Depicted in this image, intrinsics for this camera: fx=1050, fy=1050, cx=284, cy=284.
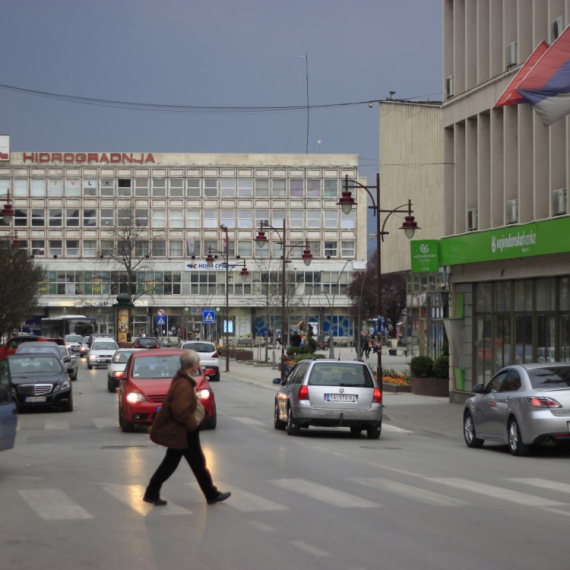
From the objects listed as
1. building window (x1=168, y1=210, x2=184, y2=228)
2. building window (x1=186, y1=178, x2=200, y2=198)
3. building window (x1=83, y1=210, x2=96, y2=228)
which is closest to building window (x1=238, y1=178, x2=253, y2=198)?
building window (x1=186, y1=178, x2=200, y2=198)

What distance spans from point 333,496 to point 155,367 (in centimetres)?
1020

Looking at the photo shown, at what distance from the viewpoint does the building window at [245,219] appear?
120938mm

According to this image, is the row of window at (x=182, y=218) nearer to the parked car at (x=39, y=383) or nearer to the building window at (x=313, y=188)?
the building window at (x=313, y=188)

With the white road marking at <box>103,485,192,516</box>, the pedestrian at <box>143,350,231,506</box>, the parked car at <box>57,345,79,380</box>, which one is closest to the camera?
the white road marking at <box>103,485,192,516</box>

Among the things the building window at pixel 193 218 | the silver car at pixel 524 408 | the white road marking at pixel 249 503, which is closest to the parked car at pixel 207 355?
the silver car at pixel 524 408

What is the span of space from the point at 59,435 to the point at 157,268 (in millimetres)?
100937

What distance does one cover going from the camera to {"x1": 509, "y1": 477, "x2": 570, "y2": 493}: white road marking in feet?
41.8

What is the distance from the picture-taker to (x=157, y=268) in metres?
121

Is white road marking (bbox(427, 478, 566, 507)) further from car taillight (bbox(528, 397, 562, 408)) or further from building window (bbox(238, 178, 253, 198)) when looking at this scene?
building window (bbox(238, 178, 253, 198))

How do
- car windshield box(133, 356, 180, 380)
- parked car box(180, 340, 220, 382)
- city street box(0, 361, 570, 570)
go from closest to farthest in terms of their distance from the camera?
city street box(0, 361, 570, 570)
car windshield box(133, 356, 180, 380)
parked car box(180, 340, 220, 382)

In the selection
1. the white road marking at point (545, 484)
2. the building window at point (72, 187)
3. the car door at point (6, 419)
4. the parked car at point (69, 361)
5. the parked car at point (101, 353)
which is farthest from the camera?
the building window at point (72, 187)

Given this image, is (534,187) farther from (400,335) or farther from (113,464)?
(400,335)

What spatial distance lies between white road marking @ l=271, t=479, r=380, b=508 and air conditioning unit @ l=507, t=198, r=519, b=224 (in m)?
16.6

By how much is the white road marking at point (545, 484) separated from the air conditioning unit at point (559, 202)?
502 inches
